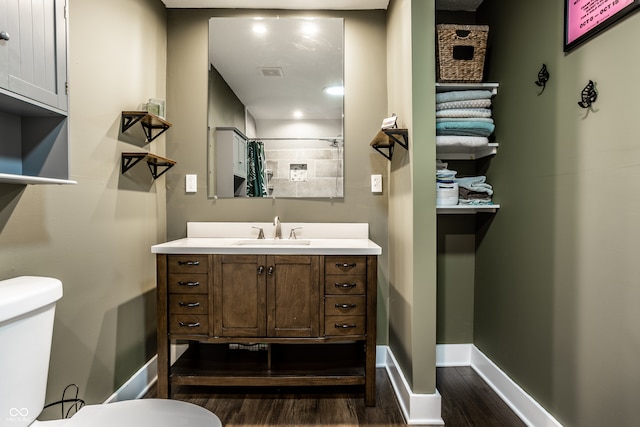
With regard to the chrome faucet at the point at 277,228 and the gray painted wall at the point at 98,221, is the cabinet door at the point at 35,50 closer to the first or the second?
the gray painted wall at the point at 98,221

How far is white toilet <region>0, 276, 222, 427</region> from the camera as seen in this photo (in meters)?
0.98

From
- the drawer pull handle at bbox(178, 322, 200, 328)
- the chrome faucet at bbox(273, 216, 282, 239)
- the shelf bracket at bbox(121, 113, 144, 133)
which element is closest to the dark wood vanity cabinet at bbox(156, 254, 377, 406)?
the drawer pull handle at bbox(178, 322, 200, 328)

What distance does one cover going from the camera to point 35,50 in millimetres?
1032

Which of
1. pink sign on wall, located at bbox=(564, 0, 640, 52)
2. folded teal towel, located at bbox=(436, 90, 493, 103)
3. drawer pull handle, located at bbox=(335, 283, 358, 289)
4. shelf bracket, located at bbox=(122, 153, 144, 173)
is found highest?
pink sign on wall, located at bbox=(564, 0, 640, 52)

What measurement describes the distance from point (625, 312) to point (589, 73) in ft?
3.03

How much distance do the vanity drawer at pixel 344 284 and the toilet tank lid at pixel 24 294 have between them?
115cm

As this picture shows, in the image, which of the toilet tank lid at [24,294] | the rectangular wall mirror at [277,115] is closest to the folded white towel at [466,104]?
the rectangular wall mirror at [277,115]

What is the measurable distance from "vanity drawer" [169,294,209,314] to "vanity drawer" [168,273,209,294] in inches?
1.0

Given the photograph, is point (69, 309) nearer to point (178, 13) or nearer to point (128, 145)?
point (128, 145)

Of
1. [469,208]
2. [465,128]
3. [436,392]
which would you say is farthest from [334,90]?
[436,392]

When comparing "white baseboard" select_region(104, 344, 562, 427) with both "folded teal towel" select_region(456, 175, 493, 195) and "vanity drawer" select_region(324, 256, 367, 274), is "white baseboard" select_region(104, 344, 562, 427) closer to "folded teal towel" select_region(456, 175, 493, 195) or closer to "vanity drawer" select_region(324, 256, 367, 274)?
"vanity drawer" select_region(324, 256, 367, 274)

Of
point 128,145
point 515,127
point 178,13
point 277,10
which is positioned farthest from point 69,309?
point 515,127

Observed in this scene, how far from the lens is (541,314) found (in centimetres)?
164

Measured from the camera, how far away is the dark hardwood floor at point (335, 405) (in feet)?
5.63
